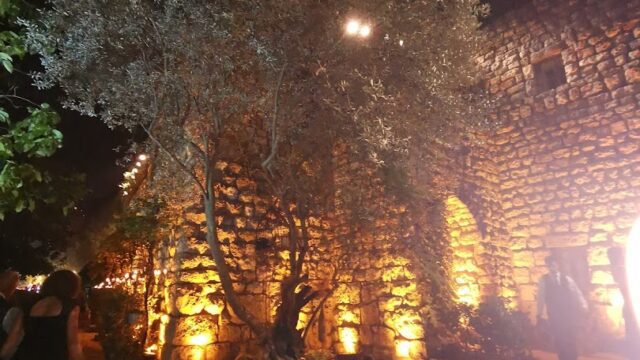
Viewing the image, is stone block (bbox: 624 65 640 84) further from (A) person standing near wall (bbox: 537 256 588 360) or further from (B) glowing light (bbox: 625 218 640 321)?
(B) glowing light (bbox: 625 218 640 321)

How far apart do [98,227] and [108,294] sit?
40.0ft

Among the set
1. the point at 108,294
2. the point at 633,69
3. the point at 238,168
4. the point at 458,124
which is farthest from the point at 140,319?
the point at 633,69

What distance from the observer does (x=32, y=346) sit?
3359mm

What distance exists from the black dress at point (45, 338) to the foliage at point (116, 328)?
2.47 meters

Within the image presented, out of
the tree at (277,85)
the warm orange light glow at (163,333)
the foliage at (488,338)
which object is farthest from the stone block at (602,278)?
the warm orange light glow at (163,333)

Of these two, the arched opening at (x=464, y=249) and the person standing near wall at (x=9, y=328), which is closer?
the person standing near wall at (x=9, y=328)

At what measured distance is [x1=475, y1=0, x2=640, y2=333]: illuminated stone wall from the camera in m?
7.54

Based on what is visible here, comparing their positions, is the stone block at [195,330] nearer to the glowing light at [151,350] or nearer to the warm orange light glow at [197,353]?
the warm orange light glow at [197,353]

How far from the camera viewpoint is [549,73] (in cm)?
895

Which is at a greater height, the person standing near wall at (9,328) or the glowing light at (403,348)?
the person standing near wall at (9,328)

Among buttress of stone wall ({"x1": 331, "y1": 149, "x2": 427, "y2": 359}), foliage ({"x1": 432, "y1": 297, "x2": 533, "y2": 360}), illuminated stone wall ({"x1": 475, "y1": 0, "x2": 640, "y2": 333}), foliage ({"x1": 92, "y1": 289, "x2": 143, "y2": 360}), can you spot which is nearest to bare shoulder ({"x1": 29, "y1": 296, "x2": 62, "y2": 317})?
foliage ({"x1": 92, "y1": 289, "x2": 143, "y2": 360})

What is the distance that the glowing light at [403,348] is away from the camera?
593 centimetres

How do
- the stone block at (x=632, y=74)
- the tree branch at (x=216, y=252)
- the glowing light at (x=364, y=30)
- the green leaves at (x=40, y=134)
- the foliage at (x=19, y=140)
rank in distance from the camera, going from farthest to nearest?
the stone block at (x=632, y=74) < the glowing light at (x=364, y=30) < the tree branch at (x=216, y=252) < the green leaves at (x=40, y=134) < the foliage at (x=19, y=140)

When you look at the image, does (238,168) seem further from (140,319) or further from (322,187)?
(140,319)
